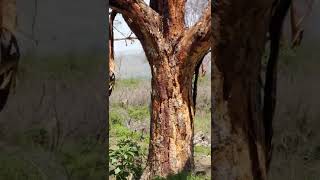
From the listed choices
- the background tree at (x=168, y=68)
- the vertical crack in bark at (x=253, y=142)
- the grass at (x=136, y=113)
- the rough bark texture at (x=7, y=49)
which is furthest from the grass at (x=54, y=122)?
the grass at (x=136, y=113)

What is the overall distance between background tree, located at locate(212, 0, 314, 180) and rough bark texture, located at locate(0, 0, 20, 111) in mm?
1443

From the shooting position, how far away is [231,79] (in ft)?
14.0

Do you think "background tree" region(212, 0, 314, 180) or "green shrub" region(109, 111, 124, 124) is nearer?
"background tree" region(212, 0, 314, 180)

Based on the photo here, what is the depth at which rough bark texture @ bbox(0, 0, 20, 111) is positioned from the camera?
3477mm

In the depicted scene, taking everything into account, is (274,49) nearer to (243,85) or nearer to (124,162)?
(243,85)

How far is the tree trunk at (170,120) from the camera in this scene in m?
7.63

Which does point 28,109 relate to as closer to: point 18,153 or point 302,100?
point 18,153

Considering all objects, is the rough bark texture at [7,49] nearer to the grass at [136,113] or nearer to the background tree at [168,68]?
the background tree at [168,68]

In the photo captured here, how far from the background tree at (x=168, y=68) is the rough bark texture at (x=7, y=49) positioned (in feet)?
12.6

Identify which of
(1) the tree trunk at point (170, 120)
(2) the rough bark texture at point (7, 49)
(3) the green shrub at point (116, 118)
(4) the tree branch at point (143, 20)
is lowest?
(3) the green shrub at point (116, 118)

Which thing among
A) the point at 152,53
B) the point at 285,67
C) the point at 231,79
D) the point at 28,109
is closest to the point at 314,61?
the point at 285,67

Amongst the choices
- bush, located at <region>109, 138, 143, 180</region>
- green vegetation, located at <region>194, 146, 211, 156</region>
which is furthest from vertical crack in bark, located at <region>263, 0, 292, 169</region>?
green vegetation, located at <region>194, 146, 211, 156</region>

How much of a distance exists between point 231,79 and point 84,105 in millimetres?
1098

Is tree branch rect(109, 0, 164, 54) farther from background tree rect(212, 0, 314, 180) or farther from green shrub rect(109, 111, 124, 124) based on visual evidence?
green shrub rect(109, 111, 124, 124)
